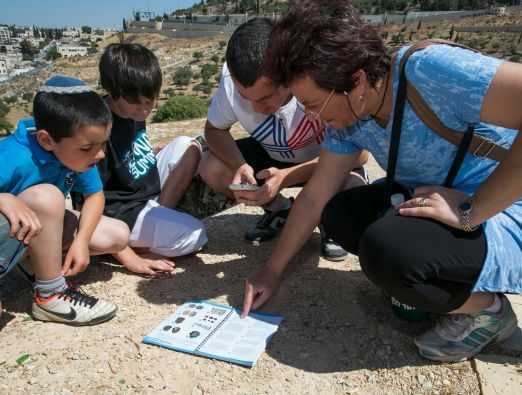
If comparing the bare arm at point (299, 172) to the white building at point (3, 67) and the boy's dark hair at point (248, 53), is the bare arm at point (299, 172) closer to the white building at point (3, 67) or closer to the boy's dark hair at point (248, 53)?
the boy's dark hair at point (248, 53)

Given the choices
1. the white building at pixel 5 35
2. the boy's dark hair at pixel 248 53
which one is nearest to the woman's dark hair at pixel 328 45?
the boy's dark hair at pixel 248 53

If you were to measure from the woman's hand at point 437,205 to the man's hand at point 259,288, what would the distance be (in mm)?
696

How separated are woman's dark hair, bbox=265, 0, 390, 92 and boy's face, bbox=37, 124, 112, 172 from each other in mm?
820

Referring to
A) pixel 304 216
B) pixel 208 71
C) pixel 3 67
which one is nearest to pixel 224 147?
pixel 304 216

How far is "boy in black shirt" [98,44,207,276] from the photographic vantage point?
2.29m

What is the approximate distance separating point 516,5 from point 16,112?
144 feet

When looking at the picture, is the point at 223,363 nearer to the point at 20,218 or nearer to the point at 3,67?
the point at 20,218

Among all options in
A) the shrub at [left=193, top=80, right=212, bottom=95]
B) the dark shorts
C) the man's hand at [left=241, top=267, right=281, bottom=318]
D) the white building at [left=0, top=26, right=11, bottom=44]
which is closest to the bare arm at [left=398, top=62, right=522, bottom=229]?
the man's hand at [left=241, top=267, right=281, bottom=318]

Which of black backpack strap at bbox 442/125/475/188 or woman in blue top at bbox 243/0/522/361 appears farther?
black backpack strap at bbox 442/125/475/188

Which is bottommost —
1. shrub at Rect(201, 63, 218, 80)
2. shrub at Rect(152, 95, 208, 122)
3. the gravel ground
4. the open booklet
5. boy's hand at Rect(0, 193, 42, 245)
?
shrub at Rect(201, 63, 218, 80)

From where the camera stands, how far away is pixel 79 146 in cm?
185

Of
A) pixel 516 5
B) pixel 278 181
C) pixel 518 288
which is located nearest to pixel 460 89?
pixel 518 288

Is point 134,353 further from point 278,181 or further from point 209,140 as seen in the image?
point 209,140

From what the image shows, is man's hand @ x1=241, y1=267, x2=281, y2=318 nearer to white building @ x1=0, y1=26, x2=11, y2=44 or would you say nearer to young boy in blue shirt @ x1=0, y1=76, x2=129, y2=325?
young boy in blue shirt @ x1=0, y1=76, x2=129, y2=325
